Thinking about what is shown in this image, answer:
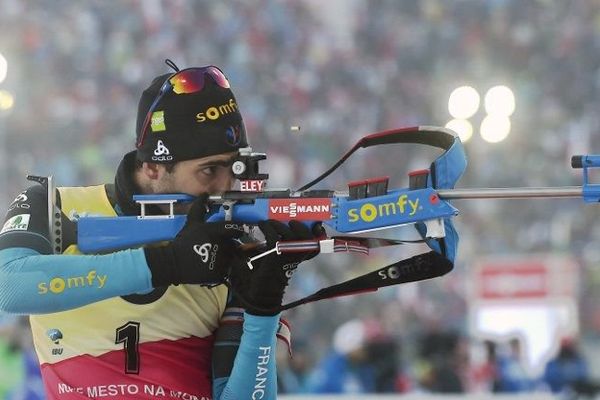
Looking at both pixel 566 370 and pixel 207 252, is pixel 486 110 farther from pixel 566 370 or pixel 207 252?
pixel 207 252

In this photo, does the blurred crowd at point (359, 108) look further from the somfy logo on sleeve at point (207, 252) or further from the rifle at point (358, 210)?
the somfy logo on sleeve at point (207, 252)

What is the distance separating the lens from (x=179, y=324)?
2875 mm

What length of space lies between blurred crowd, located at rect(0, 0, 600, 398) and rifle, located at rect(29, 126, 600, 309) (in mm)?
4842

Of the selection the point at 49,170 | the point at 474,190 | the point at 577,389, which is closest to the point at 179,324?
the point at 474,190

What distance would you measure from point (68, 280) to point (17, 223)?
9.8 inches

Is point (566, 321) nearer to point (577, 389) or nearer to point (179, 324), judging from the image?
point (577, 389)

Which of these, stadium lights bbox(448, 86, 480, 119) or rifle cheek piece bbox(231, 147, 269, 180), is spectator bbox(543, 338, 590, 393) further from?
rifle cheek piece bbox(231, 147, 269, 180)

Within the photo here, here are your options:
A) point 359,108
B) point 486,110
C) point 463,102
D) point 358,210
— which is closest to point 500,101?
point 486,110

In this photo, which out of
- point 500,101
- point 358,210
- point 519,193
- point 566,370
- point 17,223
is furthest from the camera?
point 500,101

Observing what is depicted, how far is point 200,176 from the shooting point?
2.79m

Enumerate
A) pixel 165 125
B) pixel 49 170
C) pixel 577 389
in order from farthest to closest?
pixel 49 170 → pixel 577 389 → pixel 165 125

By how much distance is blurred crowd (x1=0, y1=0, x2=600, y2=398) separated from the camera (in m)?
7.70

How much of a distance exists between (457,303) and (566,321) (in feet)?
2.44

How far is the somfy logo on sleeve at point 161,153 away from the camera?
2.81m
